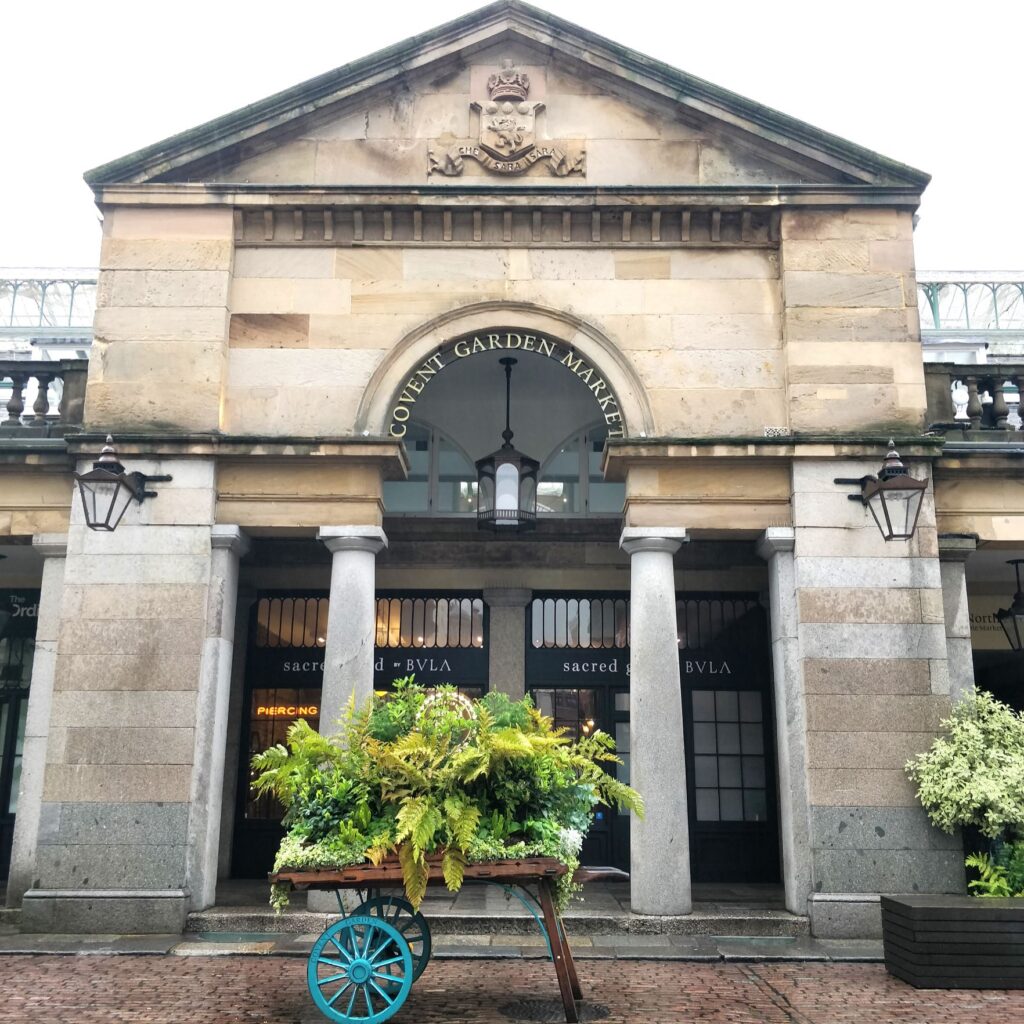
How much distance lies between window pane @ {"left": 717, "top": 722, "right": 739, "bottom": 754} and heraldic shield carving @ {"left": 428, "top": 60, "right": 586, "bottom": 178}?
322 inches

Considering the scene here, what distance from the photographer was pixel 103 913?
11008 millimetres

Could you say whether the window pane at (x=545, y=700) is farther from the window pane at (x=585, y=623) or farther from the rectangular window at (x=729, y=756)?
the rectangular window at (x=729, y=756)

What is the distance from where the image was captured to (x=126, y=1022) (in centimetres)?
769

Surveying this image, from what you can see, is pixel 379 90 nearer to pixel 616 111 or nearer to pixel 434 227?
pixel 434 227

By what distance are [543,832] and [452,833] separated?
0.74 m

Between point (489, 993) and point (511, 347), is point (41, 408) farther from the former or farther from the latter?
point (489, 993)

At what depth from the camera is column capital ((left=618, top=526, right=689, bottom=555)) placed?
1209 centimetres

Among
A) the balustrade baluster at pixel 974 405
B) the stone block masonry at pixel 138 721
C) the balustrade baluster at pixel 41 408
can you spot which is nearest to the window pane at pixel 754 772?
the balustrade baluster at pixel 974 405

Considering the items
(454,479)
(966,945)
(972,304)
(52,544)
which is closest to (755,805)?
(966,945)

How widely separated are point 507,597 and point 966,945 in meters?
7.95

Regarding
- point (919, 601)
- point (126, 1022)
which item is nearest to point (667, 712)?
point (919, 601)

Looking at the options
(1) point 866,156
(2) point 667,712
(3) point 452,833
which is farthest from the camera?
(1) point 866,156

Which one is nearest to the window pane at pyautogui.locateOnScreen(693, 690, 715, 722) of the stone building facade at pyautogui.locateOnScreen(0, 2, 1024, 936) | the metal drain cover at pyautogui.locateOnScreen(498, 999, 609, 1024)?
the stone building facade at pyautogui.locateOnScreen(0, 2, 1024, 936)

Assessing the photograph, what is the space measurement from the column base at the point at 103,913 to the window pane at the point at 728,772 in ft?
25.7
